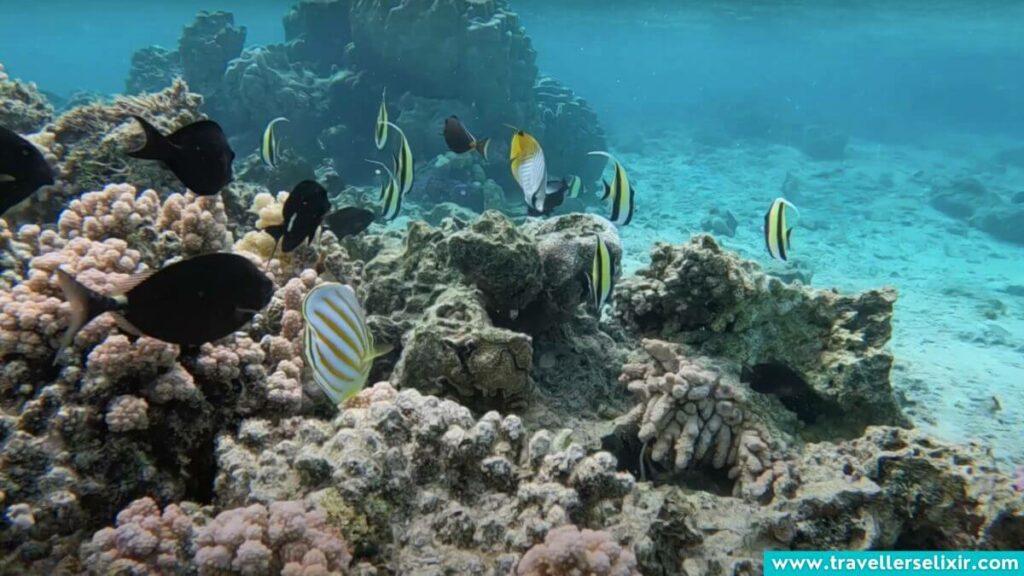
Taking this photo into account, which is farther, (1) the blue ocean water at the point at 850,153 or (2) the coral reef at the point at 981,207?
(2) the coral reef at the point at 981,207

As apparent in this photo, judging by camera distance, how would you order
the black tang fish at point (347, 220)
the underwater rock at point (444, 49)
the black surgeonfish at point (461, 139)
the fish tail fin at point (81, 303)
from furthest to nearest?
the underwater rock at point (444, 49) → the black tang fish at point (347, 220) → the black surgeonfish at point (461, 139) → the fish tail fin at point (81, 303)

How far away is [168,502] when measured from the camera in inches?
95.2

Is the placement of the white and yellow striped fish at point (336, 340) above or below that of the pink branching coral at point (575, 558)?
above

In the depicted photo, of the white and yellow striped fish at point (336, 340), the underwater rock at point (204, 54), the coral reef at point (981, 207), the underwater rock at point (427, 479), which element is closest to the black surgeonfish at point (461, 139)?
the underwater rock at point (427, 479)

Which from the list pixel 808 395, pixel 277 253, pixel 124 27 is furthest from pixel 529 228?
pixel 124 27

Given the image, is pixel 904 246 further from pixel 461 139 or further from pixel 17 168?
pixel 17 168

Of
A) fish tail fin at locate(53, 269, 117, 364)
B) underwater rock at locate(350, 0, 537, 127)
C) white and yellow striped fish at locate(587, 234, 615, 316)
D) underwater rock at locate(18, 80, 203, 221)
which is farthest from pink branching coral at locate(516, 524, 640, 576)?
underwater rock at locate(350, 0, 537, 127)

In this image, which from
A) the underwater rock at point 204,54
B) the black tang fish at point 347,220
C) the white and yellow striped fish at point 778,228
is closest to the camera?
the white and yellow striped fish at point 778,228

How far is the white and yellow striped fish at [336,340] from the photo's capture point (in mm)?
1740

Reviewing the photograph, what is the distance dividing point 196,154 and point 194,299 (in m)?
1.13

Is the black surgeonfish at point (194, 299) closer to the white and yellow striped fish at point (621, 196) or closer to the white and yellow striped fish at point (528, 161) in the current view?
the white and yellow striped fish at point (528, 161)

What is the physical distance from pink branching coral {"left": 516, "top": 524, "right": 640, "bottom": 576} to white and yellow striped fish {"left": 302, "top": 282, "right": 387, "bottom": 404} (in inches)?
36.1

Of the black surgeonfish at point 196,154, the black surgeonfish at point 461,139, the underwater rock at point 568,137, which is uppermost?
the black surgeonfish at point 196,154

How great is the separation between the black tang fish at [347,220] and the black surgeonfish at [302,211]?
1.96 metres
